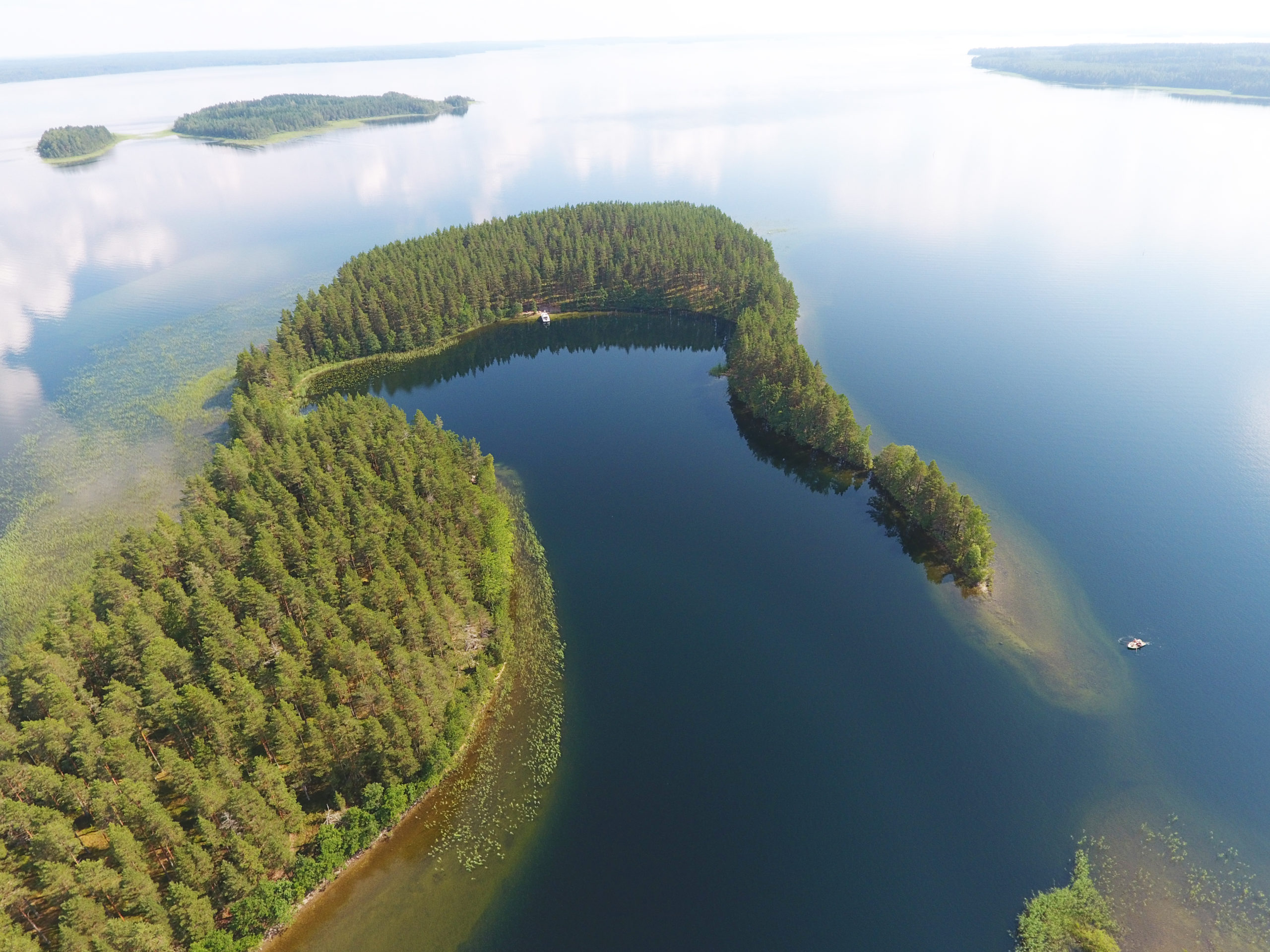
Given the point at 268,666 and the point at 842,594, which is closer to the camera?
the point at 268,666

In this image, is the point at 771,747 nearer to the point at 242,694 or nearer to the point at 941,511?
the point at 941,511

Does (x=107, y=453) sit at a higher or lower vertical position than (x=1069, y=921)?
higher

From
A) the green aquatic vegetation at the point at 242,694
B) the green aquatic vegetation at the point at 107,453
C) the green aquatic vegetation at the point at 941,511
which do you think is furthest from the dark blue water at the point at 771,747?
the green aquatic vegetation at the point at 107,453

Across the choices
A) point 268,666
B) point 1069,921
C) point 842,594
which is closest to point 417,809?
point 268,666

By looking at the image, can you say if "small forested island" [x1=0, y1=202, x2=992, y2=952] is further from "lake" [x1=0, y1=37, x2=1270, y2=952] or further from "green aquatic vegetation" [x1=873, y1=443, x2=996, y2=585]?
"lake" [x1=0, y1=37, x2=1270, y2=952]

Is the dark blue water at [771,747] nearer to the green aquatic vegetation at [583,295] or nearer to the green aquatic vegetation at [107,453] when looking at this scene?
the green aquatic vegetation at [583,295]

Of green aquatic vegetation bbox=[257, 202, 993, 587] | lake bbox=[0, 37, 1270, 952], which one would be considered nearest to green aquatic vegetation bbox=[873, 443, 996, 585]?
lake bbox=[0, 37, 1270, 952]
